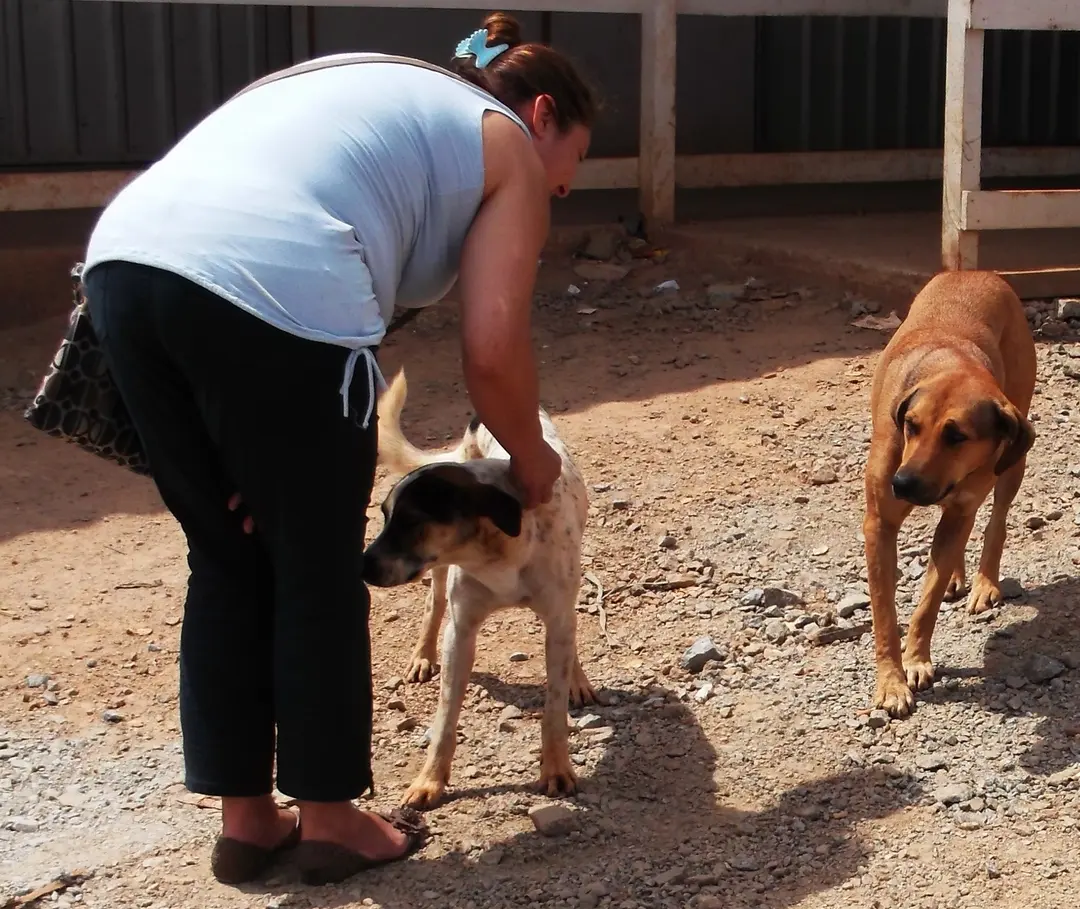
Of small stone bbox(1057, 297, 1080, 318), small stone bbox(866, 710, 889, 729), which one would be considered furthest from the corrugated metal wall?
small stone bbox(866, 710, 889, 729)

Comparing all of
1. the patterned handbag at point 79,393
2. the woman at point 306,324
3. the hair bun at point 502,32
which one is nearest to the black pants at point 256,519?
the woman at point 306,324

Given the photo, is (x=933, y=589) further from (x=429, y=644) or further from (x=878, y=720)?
(x=429, y=644)

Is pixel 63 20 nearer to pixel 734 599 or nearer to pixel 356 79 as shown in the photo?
pixel 734 599

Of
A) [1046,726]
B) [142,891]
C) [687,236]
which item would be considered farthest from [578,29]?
[142,891]

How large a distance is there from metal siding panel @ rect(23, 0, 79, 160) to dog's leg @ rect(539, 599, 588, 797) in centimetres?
811

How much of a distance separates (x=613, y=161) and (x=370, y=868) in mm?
6037

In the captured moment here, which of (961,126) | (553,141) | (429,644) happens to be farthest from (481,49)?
(961,126)

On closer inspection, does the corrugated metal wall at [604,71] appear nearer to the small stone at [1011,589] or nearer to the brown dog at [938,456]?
the brown dog at [938,456]

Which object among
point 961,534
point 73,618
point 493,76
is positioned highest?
point 493,76

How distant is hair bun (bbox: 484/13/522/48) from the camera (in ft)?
10.1

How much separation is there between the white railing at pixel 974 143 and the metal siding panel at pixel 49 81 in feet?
20.9

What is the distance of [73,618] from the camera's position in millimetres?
4770

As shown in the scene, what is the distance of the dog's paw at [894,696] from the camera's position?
157 inches

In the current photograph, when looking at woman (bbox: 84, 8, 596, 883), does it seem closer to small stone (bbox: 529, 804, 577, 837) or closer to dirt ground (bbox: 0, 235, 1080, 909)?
dirt ground (bbox: 0, 235, 1080, 909)
